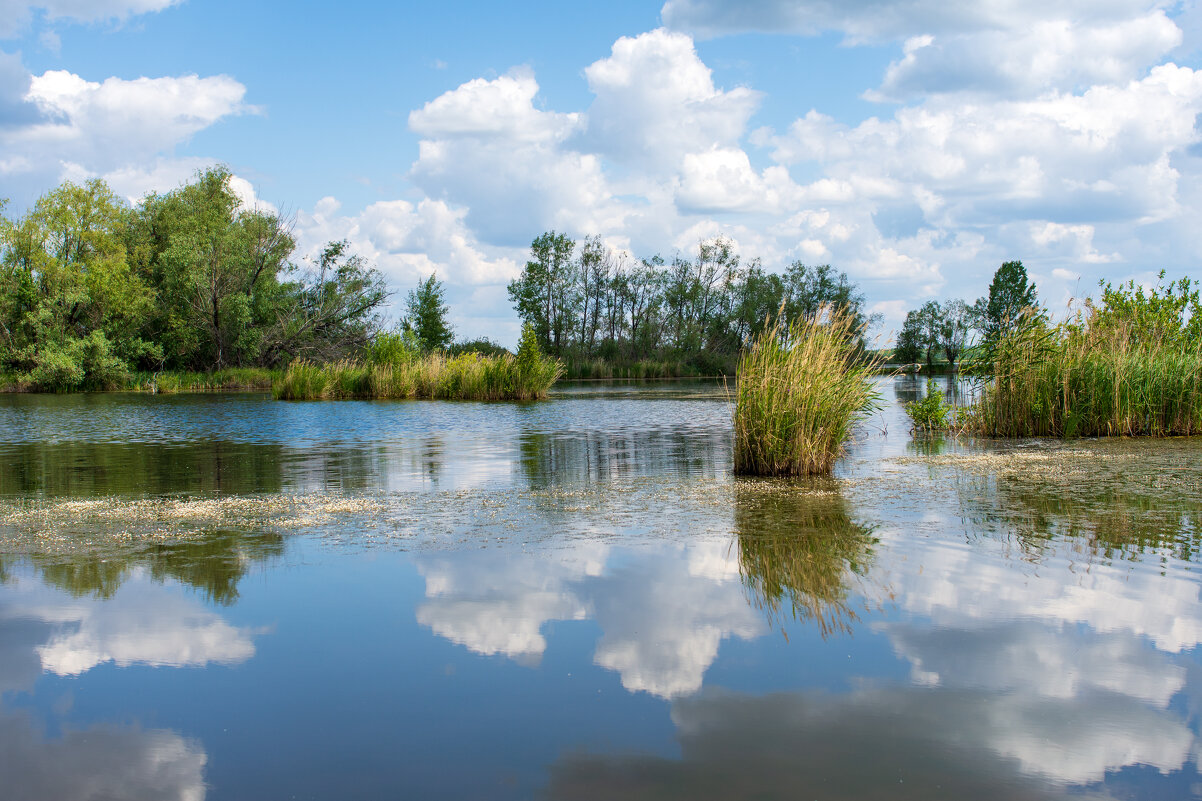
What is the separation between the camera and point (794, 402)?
11039mm

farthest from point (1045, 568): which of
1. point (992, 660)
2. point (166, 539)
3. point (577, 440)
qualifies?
point (577, 440)

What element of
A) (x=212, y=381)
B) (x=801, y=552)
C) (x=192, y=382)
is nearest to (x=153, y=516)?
(x=801, y=552)

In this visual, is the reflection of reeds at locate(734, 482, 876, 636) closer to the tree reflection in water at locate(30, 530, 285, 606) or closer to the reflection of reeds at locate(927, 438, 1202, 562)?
the reflection of reeds at locate(927, 438, 1202, 562)

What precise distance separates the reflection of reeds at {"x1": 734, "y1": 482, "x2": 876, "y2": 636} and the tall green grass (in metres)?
1.37

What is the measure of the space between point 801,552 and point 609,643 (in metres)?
2.48

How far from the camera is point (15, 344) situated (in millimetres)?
45750

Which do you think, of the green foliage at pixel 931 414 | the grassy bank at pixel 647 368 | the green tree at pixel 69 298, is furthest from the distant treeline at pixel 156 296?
the green foliage at pixel 931 414

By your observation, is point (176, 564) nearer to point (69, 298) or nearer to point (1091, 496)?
point (1091, 496)

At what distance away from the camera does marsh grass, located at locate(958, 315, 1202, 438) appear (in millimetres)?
15039

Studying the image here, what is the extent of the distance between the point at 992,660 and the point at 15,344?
5249 cm

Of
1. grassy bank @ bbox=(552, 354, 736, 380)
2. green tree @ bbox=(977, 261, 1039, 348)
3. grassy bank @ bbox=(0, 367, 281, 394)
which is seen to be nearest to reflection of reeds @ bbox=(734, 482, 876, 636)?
grassy bank @ bbox=(0, 367, 281, 394)

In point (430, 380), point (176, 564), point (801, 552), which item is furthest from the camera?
point (430, 380)

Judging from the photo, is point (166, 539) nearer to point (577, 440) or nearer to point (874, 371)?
point (874, 371)

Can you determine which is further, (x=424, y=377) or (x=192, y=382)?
(x=192, y=382)
